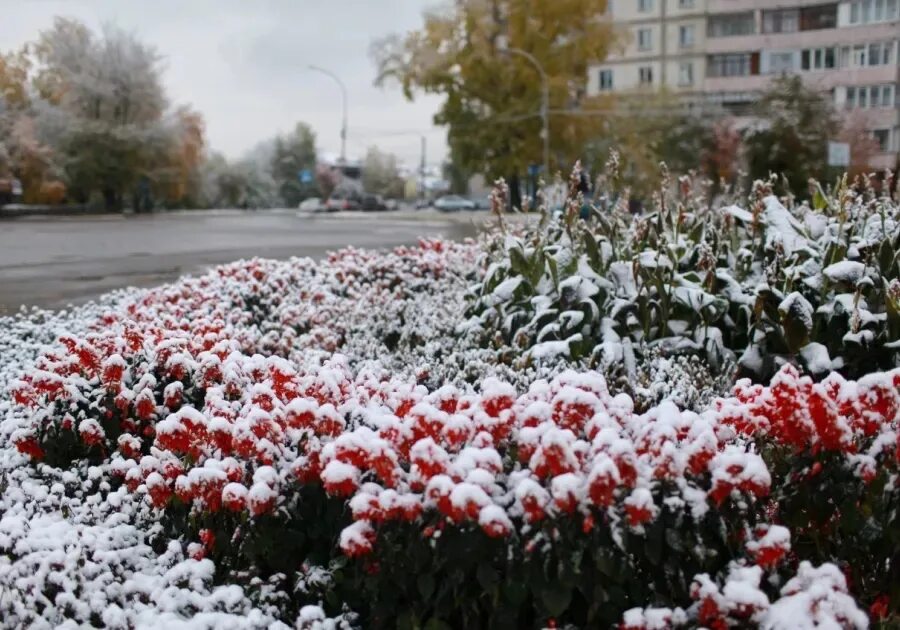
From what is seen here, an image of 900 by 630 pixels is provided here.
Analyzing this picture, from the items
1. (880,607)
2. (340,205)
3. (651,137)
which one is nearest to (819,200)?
(880,607)

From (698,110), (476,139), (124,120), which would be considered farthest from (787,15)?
(124,120)

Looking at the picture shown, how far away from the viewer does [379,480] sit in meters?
2.56

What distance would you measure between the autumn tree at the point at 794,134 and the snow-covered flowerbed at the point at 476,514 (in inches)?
1263

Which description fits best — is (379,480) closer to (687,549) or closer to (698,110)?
(687,549)

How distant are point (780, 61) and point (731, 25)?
344cm

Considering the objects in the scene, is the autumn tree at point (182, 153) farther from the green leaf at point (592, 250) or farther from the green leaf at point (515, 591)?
the green leaf at point (515, 591)

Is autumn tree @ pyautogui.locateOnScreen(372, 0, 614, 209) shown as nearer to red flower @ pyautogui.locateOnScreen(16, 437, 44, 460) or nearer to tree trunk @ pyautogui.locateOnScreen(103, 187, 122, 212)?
tree trunk @ pyautogui.locateOnScreen(103, 187, 122, 212)

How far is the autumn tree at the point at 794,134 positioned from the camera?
108 ft

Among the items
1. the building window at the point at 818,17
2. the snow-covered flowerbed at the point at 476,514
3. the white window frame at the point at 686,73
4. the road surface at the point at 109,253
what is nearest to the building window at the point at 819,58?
the building window at the point at 818,17

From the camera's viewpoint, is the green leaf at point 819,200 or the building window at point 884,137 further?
the building window at point 884,137

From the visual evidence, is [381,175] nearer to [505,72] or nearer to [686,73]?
[686,73]

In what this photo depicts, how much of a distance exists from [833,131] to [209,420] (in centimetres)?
3459

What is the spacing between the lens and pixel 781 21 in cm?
5050

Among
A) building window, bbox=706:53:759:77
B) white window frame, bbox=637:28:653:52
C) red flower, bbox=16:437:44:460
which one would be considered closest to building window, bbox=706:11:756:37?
building window, bbox=706:53:759:77
